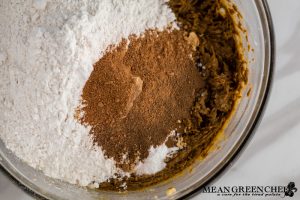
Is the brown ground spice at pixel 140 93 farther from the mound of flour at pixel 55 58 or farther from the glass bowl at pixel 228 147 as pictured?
the glass bowl at pixel 228 147

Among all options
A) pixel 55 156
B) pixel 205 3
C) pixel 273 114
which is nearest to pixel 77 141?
pixel 55 156

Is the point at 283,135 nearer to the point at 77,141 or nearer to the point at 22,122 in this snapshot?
the point at 77,141

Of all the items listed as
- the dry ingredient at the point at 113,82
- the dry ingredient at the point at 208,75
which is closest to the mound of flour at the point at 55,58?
the dry ingredient at the point at 113,82

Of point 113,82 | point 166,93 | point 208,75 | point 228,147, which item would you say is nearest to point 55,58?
point 113,82

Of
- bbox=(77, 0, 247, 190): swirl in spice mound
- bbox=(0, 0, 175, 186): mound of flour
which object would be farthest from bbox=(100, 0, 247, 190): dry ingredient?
bbox=(0, 0, 175, 186): mound of flour

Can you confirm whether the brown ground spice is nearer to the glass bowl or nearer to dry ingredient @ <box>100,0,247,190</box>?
dry ingredient @ <box>100,0,247,190</box>

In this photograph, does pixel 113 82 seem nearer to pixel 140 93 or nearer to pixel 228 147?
pixel 140 93
